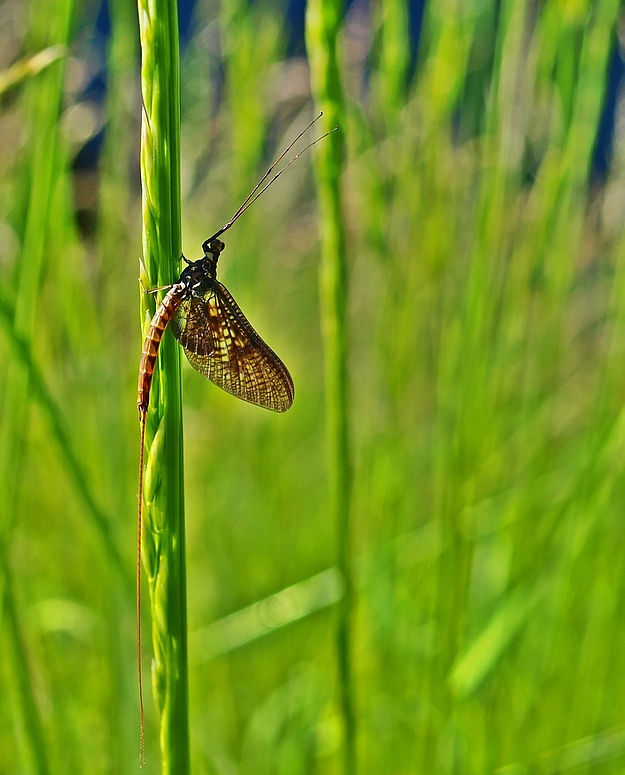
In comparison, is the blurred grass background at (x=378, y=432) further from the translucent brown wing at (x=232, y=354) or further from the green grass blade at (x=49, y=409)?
the translucent brown wing at (x=232, y=354)

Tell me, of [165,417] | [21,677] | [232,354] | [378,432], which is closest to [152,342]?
[165,417]

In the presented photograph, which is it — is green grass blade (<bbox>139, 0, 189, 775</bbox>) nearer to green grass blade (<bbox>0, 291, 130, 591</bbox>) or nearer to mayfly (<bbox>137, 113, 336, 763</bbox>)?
green grass blade (<bbox>0, 291, 130, 591</bbox>)

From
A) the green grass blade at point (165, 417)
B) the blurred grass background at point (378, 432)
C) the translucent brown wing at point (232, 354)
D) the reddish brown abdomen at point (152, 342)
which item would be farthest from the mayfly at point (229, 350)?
the green grass blade at point (165, 417)

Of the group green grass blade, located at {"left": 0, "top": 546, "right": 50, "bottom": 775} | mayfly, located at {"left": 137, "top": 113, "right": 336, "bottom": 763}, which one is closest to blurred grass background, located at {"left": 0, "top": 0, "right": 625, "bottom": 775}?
green grass blade, located at {"left": 0, "top": 546, "right": 50, "bottom": 775}

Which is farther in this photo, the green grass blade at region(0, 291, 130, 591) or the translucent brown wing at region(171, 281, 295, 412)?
the translucent brown wing at region(171, 281, 295, 412)

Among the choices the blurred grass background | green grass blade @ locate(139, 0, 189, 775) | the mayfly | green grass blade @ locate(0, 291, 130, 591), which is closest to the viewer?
green grass blade @ locate(139, 0, 189, 775)

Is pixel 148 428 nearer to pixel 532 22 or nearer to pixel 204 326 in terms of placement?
pixel 204 326
